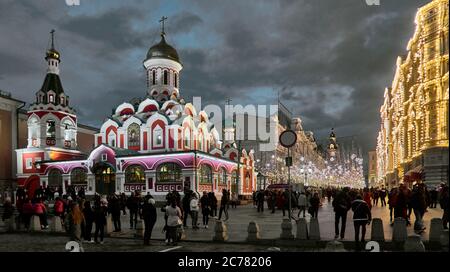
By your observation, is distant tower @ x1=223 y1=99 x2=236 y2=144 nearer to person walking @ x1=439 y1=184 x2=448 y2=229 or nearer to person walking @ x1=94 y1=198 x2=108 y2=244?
person walking @ x1=439 y1=184 x2=448 y2=229

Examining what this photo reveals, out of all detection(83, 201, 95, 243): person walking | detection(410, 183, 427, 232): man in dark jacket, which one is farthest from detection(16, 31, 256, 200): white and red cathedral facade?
detection(410, 183, 427, 232): man in dark jacket

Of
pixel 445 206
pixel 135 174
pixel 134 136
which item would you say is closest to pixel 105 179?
pixel 135 174

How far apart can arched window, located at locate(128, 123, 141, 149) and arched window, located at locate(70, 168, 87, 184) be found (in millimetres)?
5816

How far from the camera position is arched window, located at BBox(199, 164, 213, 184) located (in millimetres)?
42125

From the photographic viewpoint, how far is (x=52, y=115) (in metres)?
49.9

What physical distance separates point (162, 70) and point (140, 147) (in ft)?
38.3

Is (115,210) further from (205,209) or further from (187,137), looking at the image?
(187,137)

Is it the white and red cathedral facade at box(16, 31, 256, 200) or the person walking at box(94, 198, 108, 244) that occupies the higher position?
the white and red cathedral facade at box(16, 31, 256, 200)

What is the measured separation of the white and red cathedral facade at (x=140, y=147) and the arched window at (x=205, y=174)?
11cm

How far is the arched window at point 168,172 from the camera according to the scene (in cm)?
4103

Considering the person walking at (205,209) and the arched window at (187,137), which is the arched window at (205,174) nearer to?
the arched window at (187,137)

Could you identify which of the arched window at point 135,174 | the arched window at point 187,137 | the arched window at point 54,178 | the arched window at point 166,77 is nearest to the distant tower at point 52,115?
the arched window at point 54,178

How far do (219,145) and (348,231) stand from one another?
4271 cm
